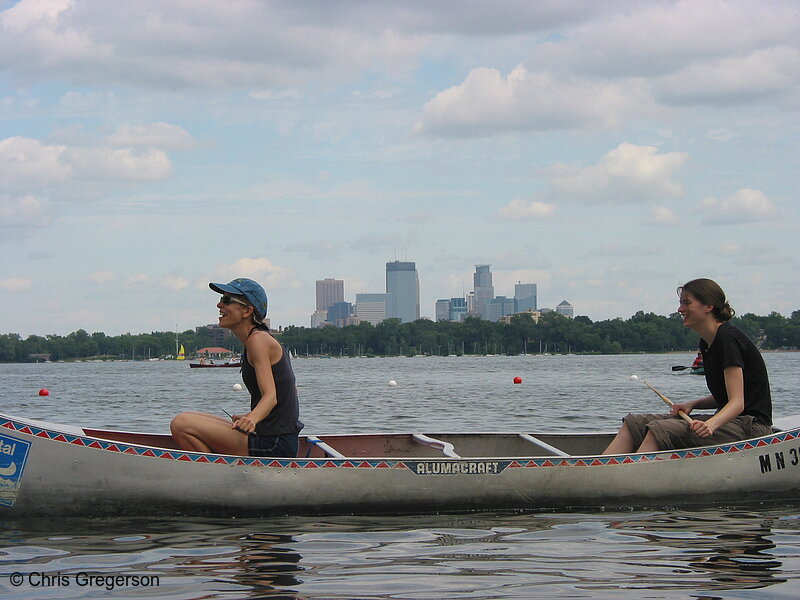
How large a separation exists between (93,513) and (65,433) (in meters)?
0.71

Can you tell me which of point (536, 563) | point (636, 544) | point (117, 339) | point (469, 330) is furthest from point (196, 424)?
point (117, 339)

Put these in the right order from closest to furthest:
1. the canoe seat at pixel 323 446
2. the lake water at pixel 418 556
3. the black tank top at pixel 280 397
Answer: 1. the lake water at pixel 418 556
2. the black tank top at pixel 280 397
3. the canoe seat at pixel 323 446

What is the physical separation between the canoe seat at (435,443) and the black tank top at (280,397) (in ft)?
5.62

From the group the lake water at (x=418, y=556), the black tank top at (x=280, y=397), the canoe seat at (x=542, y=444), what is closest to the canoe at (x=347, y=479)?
the lake water at (x=418, y=556)

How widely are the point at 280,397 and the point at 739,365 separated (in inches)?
152

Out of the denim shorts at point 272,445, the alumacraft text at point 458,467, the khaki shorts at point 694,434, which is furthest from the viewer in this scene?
the khaki shorts at point 694,434

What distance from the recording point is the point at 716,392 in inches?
346

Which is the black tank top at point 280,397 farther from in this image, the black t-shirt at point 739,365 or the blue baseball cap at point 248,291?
the black t-shirt at point 739,365

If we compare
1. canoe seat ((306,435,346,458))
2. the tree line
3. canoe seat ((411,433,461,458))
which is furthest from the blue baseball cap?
the tree line

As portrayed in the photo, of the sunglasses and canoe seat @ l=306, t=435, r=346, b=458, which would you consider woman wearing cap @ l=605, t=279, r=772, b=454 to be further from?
the sunglasses

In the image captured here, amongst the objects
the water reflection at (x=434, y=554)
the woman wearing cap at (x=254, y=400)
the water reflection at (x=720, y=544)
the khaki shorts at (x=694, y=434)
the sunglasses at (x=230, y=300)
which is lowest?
the water reflection at (x=720, y=544)

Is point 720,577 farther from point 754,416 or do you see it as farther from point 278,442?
point 278,442

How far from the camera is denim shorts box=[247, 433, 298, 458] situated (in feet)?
27.2

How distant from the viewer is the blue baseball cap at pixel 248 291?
7965mm
